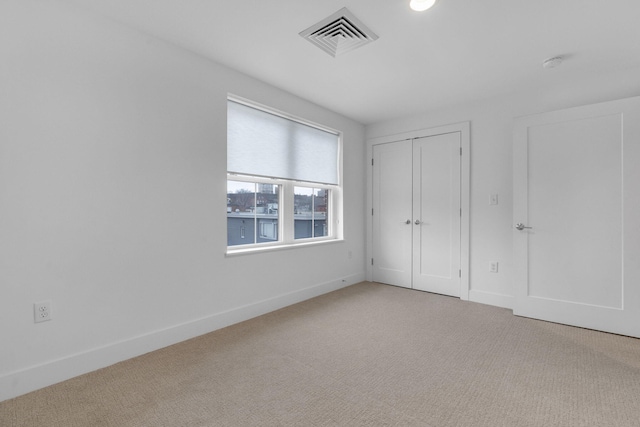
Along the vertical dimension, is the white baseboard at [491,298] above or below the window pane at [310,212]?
below

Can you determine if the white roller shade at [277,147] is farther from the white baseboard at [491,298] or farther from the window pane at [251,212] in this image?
the white baseboard at [491,298]

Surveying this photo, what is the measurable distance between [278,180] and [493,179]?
2.46 m

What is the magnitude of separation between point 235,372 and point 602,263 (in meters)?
3.25

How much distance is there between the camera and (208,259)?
8.87 ft

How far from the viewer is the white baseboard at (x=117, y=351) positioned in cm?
179

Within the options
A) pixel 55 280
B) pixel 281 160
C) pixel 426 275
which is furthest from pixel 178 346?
pixel 426 275

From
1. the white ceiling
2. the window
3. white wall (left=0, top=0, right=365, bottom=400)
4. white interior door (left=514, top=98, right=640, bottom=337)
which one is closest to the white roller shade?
the window

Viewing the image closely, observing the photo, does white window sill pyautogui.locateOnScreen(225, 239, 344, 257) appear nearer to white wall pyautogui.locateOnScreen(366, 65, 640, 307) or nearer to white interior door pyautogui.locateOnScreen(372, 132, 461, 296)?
white interior door pyautogui.locateOnScreen(372, 132, 461, 296)

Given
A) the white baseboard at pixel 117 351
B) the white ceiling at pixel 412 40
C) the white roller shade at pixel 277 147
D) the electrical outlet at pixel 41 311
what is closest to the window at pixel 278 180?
the white roller shade at pixel 277 147

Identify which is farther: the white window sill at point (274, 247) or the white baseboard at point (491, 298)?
the white baseboard at point (491, 298)

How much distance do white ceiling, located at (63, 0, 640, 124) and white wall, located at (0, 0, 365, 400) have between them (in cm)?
A: 31

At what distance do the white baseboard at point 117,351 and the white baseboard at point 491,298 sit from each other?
7.35ft

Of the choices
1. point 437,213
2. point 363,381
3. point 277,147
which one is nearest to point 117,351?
point 363,381

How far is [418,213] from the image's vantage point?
413 centimetres
